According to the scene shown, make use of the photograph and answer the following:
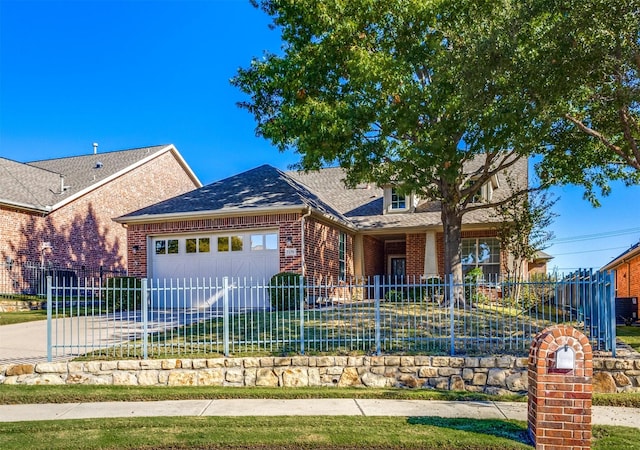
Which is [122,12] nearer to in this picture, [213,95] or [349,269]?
[213,95]

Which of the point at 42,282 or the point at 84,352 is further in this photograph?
the point at 42,282

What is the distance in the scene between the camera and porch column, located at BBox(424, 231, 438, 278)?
18.7m

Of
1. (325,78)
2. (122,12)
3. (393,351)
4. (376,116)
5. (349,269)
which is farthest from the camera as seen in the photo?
(349,269)

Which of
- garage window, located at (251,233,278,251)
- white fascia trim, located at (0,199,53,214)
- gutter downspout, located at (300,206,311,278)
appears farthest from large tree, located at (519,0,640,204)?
white fascia trim, located at (0,199,53,214)

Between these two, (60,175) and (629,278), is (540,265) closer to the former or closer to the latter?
(629,278)

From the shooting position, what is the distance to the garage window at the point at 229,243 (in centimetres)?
1596

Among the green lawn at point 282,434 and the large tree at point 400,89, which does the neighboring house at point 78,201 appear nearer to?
the large tree at point 400,89

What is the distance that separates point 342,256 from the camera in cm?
1877

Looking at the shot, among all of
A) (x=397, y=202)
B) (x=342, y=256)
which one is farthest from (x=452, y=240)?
(x=397, y=202)

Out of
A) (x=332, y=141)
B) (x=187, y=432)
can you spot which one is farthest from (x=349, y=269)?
(x=187, y=432)

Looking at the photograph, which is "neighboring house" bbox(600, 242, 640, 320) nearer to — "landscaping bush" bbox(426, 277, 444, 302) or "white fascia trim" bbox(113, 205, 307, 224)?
"landscaping bush" bbox(426, 277, 444, 302)

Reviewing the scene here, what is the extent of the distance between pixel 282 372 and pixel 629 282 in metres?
19.6

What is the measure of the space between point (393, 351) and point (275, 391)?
7.47 ft

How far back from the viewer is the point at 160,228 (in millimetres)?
16641
